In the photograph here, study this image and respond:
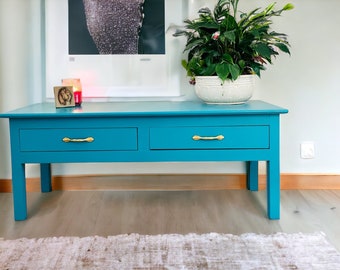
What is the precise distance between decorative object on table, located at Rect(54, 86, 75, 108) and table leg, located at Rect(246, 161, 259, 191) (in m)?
1.15

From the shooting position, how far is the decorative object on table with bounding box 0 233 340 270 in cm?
177

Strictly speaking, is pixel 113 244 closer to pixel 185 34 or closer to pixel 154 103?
pixel 154 103

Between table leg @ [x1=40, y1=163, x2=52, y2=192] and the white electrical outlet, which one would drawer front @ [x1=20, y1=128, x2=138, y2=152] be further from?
the white electrical outlet

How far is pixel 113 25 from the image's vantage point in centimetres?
274

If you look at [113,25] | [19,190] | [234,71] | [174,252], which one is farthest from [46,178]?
[234,71]

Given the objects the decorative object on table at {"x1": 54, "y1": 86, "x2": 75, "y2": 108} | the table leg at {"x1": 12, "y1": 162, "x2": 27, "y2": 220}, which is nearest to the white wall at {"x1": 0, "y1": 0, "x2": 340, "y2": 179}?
the decorative object on table at {"x1": 54, "y1": 86, "x2": 75, "y2": 108}

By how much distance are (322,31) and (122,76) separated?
125 cm

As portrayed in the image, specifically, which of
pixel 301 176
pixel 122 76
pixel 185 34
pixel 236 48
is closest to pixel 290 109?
pixel 301 176

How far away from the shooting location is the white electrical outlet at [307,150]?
9.36 feet

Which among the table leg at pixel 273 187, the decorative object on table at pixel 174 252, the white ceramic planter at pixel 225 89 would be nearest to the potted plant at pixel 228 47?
the white ceramic planter at pixel 225 89

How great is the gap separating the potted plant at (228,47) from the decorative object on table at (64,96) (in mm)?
673

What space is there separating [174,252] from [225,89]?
3.07 ft

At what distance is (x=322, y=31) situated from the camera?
276cm

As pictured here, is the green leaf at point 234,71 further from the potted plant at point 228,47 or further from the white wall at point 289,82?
the white wall at point 289,82
